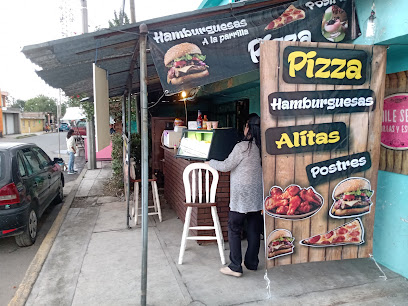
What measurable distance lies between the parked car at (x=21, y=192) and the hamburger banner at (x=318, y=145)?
12.0 feet

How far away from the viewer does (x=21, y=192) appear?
175 inches

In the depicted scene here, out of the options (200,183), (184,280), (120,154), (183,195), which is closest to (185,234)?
(184,280)

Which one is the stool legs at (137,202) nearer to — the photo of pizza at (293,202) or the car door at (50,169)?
the car door at (50,169)

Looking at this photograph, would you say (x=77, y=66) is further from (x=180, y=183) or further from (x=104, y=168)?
(x=104, y=168)

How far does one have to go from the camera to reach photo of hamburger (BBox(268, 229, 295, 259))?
2.96 meters

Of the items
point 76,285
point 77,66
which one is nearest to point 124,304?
point 76,285

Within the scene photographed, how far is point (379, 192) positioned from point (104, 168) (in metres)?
10.1

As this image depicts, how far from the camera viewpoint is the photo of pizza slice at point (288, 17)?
10.6ft

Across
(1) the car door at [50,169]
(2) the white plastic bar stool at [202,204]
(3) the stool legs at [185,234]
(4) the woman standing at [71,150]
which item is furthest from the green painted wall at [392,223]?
(4) the woman standing at [71,150]

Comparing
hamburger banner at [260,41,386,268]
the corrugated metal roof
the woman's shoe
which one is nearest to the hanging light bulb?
hamburger banner at [260,41,386,268]

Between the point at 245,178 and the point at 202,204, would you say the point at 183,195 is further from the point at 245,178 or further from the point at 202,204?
the point at 245,178

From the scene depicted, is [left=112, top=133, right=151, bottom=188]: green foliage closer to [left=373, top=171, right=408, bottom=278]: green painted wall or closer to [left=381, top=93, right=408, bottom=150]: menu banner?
[left=373, top=171, right=408, bottom=278]: green painted wall

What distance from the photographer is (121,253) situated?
4.23 m

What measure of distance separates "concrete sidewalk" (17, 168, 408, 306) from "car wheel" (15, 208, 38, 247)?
0.41 metres
